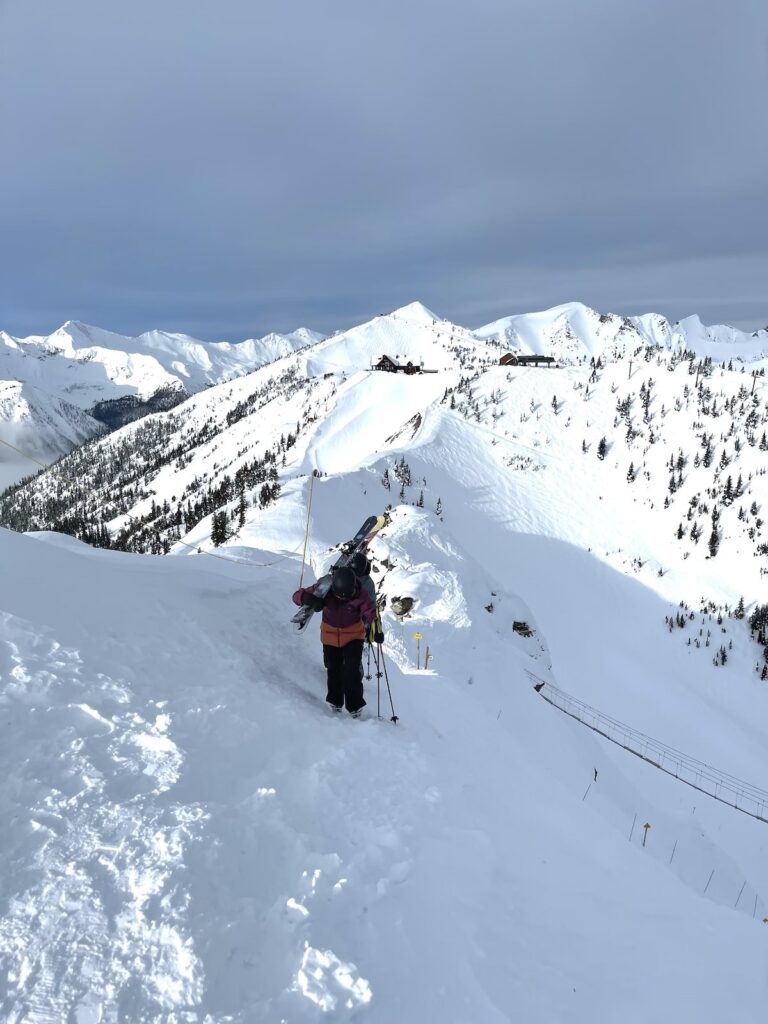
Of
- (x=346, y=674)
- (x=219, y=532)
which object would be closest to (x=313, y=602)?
(x=346, y=674)

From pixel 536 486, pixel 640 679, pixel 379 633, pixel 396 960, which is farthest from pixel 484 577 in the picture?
pixel 536 486

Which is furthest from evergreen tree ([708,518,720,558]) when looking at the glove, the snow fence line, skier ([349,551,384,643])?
the glove

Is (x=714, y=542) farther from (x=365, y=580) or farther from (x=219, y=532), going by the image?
(x=365, y=580)

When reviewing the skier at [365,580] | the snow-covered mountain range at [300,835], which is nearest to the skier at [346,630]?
the skier at [365,580]

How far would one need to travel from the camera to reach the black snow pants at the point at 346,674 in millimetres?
8047

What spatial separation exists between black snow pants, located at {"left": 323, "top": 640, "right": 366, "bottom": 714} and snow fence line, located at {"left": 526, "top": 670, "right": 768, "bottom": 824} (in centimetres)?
1910

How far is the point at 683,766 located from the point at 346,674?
2764 centimetres

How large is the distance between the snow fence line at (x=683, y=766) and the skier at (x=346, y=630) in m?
19.2

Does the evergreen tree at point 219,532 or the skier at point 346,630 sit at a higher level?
the skier at point 346,630

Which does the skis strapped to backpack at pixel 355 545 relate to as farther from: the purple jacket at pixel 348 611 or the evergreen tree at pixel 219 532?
the evergreen tree at pixel 219 532

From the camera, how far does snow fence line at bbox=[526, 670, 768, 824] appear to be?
2505cm

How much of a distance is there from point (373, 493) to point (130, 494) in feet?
446

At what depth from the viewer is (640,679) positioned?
Answer: 123 feet

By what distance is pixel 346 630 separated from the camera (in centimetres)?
798
